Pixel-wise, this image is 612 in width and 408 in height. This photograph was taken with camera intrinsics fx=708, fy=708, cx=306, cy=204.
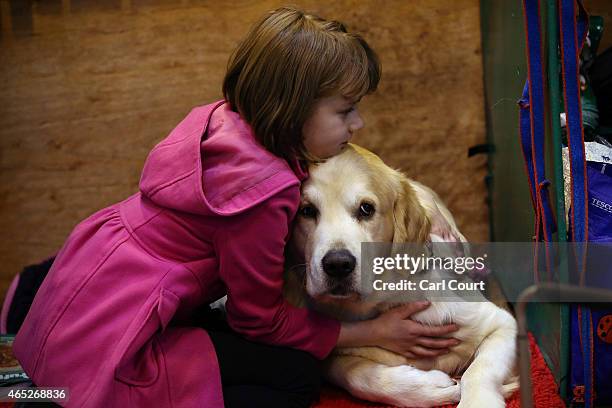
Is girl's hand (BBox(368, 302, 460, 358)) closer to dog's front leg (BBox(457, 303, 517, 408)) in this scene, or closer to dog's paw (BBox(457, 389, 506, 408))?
dog's front leg (BBox(457, 303, 517, 408))

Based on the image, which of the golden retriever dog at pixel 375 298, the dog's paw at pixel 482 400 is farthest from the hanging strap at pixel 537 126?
the dog's paw at pixel 482 400

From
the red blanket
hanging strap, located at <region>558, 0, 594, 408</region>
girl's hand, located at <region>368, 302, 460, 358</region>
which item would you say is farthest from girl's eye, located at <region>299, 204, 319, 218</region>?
hanging strap, located at <region>558, 0, 594, 408</region>

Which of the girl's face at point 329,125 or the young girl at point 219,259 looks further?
the girl's face at point 329,125

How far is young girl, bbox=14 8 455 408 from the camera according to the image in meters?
1.45

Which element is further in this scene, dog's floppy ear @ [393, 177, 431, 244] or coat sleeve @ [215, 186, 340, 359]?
dog's floppy ear @ [393, 177, 431, 244]

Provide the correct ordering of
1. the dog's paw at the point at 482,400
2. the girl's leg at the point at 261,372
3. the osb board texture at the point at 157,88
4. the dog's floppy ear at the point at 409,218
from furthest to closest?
the osb board texture at the point at 157,88
the dog's floppy ear at the point at 409,218
the girl's leg at the point at 261,372
the dog's paw at the point at 482,400

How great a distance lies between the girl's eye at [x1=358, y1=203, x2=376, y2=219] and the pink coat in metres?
0.17

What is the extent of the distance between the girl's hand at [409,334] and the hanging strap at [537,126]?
10.5 inches

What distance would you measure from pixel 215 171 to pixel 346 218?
301mm

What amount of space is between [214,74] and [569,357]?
1.48 metres

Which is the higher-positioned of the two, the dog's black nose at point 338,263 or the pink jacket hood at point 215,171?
the pink jacket hood at point 215,171

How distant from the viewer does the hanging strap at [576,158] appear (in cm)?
152

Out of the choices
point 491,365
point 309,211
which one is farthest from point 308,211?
point 491,365

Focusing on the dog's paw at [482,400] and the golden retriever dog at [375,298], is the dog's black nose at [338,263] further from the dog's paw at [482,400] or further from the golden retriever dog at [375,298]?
the dog's paw at [482,400]
